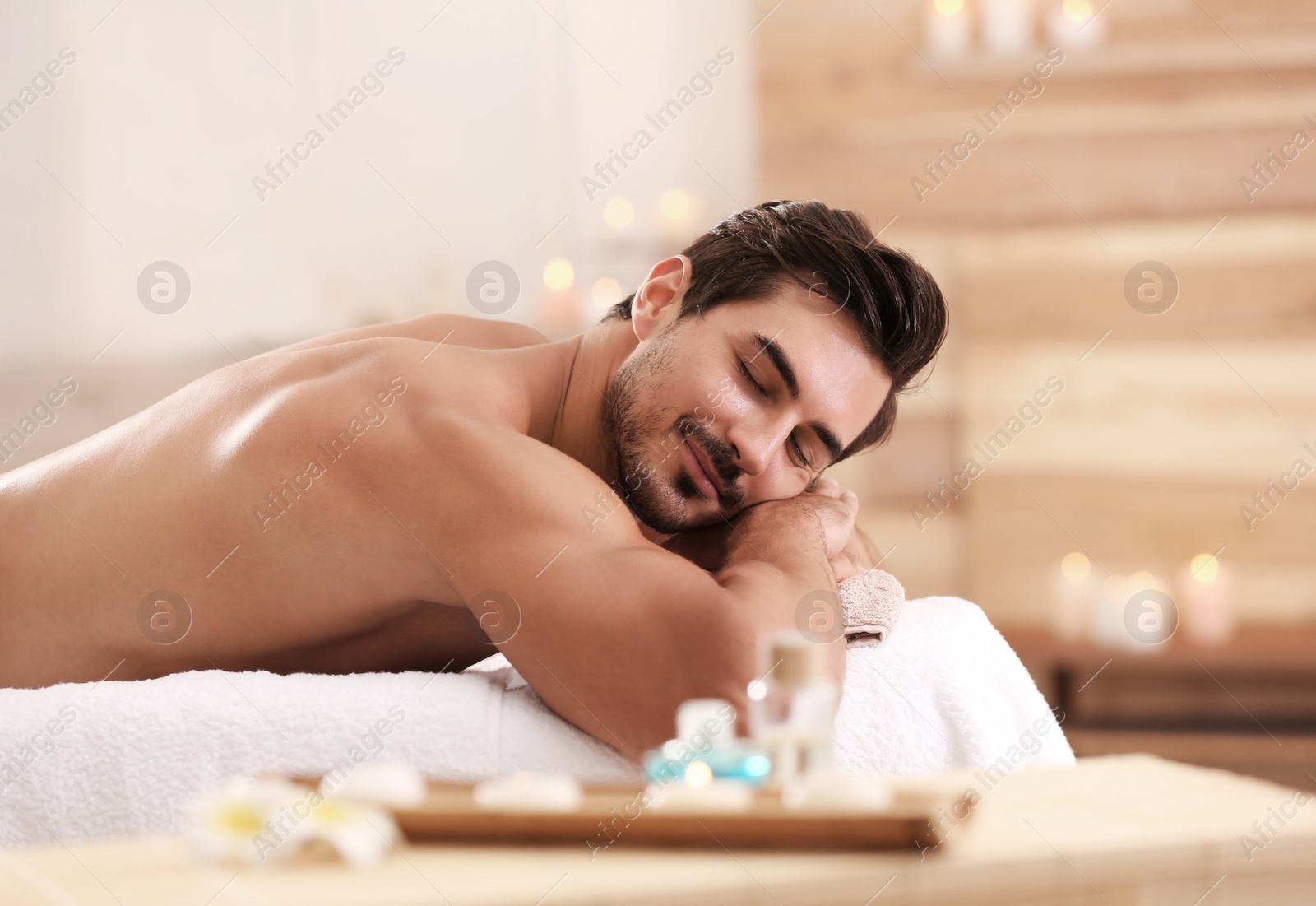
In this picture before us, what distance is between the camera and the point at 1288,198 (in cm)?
257

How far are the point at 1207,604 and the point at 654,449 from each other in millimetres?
1789

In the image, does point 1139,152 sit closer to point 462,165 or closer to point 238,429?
point 462,165

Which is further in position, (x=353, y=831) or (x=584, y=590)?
(x=584, y=590)

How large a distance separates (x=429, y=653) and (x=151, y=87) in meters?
1.85

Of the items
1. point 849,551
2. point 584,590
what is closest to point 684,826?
point 584,590

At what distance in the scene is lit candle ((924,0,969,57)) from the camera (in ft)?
8.82
